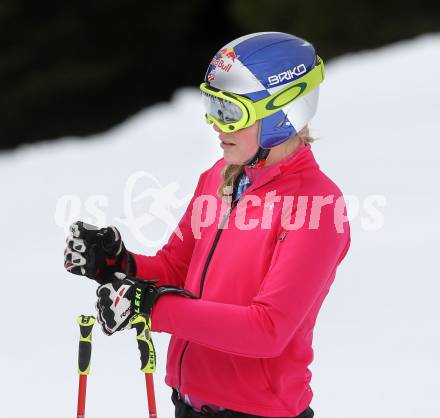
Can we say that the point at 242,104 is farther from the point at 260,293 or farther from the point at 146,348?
the point at 146,348

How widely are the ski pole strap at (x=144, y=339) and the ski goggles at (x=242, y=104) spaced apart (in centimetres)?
37

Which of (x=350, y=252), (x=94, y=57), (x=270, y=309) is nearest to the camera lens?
(x=270, y=309)

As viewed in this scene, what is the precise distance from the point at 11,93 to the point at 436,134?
796 centimetres

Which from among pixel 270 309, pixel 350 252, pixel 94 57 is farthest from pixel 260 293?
pixel 94 57

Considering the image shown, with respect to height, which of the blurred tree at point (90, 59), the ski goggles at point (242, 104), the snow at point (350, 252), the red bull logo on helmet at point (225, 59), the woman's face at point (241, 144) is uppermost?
the blurred tree at point (90, 59)

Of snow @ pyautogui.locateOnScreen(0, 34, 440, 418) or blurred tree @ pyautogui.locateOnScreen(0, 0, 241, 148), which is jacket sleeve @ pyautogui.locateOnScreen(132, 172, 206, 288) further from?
blurred tree @ pyautogui.locateOnScreen(0, 0, 241, 148)

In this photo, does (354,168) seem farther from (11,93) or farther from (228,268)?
(11,93)

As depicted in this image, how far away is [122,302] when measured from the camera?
1.80m

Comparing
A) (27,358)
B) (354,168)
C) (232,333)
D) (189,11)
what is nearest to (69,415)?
(27,358)

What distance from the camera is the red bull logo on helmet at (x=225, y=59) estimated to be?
190 centimetres

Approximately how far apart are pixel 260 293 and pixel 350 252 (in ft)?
8.97

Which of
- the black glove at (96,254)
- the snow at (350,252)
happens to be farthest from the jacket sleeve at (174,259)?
the snow at (350,252)

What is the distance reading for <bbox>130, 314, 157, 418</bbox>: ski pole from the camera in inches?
72.4

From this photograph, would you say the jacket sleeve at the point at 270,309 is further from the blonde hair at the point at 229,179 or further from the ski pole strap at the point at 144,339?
the blonde hair at the point at 229,179
